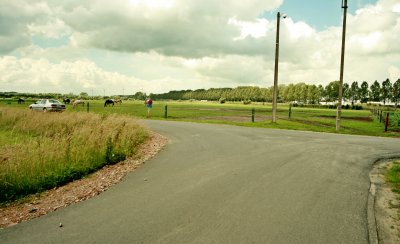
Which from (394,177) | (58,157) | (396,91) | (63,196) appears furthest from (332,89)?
(63,196)

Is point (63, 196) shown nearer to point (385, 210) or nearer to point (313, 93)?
point (385, 210)

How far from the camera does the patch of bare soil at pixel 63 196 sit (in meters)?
5.73

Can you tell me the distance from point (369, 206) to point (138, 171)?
599 centimetres

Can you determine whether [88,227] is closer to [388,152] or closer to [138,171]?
[138,171]

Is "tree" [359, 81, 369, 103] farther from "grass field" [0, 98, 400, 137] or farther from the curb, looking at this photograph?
the curb

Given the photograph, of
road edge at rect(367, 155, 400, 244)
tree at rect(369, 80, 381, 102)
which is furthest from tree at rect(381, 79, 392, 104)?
road edge at rect(367, 155, 400, 244)

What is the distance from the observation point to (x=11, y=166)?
25.0 ft

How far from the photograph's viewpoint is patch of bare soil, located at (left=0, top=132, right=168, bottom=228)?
18.8ft

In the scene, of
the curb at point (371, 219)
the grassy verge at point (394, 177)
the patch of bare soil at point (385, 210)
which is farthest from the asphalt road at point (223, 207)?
the grassy verge at point (394, 177)

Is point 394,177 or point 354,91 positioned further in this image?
point 354,91

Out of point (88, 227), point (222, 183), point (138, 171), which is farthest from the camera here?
point (138, 171)

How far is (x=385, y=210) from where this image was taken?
5930mm

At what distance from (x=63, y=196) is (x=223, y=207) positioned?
3645 millimetres

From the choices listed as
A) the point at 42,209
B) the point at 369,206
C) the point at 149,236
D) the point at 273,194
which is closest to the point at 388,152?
the point at 369,206
